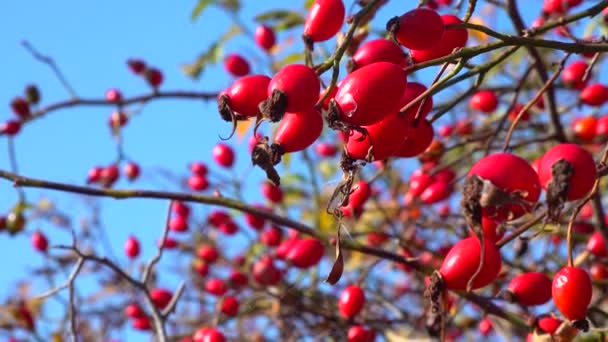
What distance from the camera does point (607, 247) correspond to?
2227mm

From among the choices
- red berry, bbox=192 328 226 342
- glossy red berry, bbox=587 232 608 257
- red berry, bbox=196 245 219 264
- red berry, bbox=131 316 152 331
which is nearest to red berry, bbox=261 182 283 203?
red berry, bbox=196 245 219 264

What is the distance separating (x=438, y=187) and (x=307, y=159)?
Result: 1702 mm

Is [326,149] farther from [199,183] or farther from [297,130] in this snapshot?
[297,130]

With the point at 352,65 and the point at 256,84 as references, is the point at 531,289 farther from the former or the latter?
the point at 256,84

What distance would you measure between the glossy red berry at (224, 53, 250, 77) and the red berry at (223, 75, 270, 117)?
88.8 inches

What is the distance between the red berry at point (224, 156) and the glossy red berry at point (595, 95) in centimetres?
181

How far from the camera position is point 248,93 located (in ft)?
3.82

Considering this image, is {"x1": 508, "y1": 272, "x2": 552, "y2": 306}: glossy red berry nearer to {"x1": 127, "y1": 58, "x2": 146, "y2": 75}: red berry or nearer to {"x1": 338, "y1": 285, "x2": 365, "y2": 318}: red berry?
{"x1": 338, "y1": 285, "x2": 365, "y2": 318}: red berry

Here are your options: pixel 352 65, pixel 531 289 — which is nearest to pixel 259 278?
pixel 531 289

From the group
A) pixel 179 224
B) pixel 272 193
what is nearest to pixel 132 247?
pixel 179 224

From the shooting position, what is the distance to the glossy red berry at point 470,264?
1178 mm

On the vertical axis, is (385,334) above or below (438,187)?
below

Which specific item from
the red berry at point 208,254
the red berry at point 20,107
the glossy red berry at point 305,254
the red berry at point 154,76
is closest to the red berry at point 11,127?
the red berry at point 20,107

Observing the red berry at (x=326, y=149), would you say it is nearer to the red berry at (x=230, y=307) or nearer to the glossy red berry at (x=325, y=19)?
the red berry at (x=230, y=307)
